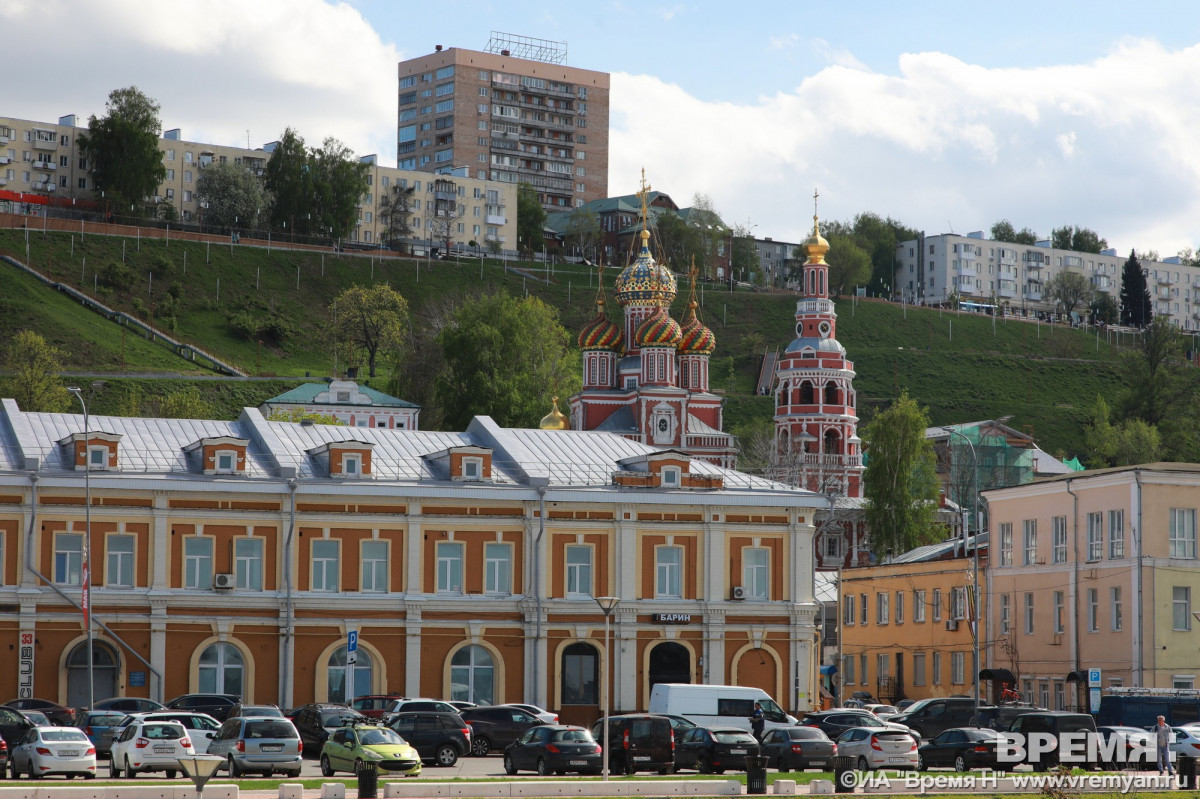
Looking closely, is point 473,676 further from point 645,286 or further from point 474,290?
point 474,290

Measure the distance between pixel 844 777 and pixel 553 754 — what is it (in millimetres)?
7068

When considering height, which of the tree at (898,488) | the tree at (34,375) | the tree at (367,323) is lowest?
the tree at (898,488)

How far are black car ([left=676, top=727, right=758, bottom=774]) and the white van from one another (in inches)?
266

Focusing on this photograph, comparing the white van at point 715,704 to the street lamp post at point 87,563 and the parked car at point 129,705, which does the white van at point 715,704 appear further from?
the street lamp post at point 87,563

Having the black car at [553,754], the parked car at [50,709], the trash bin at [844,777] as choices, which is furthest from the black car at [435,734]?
the trash bin at [844,777]

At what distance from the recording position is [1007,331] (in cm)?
18662

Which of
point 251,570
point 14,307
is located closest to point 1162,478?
point 251,570

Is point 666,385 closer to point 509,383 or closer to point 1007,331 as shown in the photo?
point 509,383

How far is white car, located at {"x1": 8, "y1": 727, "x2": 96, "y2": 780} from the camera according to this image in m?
35.6

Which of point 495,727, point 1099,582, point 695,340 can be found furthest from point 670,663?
point 695,340

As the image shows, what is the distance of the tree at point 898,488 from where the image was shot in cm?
10650

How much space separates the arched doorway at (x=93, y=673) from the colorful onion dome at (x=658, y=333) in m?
68.5

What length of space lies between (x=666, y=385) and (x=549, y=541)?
6180cm

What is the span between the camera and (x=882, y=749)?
40.0 metres
